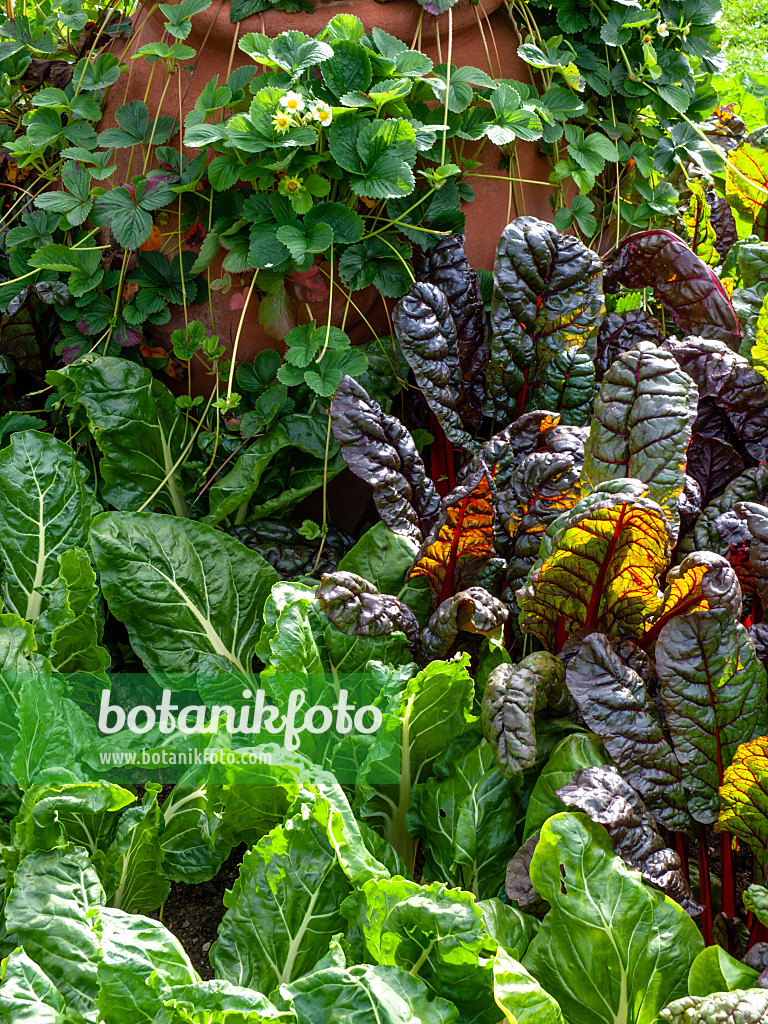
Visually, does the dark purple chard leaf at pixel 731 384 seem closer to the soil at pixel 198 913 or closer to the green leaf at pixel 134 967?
the soil at pixel 198 913

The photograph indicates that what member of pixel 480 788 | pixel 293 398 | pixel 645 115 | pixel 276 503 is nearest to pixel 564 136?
pixel 645 115

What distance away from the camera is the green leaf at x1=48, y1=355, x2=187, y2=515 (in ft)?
6.02

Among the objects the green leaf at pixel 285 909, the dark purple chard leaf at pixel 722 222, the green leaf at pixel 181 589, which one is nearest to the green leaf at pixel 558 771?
the green leaf at pixel 285 909

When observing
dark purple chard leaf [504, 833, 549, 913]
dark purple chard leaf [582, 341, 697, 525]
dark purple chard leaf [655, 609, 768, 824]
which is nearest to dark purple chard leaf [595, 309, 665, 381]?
dark purple chard leaf [582, 341, 697, 525]

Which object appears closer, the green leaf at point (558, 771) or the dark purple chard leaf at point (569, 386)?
the green leaf at point (558, 771)

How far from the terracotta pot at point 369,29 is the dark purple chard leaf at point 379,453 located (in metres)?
0.31

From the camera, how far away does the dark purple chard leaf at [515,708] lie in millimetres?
1290

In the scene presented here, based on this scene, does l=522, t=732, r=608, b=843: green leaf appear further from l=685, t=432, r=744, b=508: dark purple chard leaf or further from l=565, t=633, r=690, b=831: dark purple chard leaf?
l=685, t=432, r=744, b=508: dark purple chard leaf

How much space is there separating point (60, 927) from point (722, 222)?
2.17 meters

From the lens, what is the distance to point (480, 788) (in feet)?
4.60

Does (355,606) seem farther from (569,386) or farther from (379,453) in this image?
(569,386)

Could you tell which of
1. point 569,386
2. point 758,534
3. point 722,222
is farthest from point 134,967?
→ point 722,222

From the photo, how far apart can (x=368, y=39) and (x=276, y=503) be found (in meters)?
0.89

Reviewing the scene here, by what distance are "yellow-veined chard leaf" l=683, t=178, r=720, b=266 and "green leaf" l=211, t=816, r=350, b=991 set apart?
174cm
